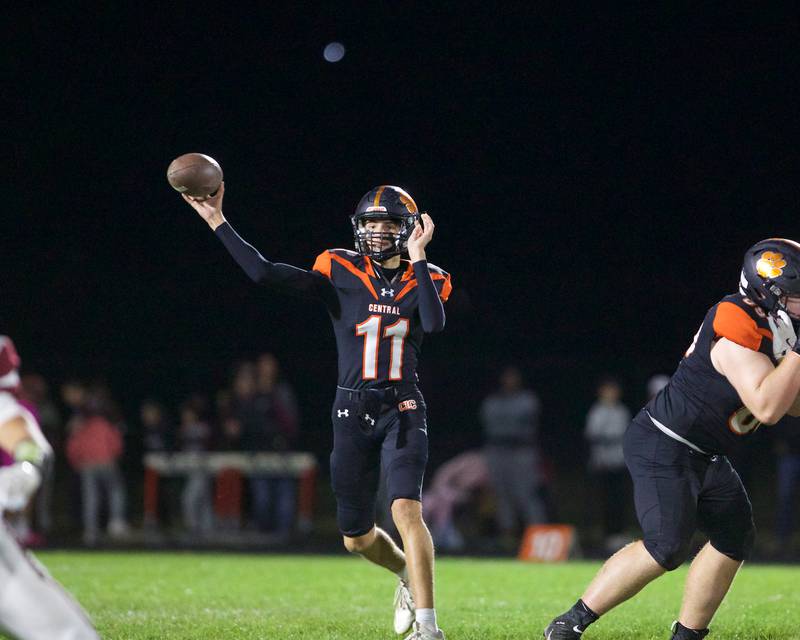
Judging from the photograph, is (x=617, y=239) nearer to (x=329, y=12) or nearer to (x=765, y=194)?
(x=765, y=194)

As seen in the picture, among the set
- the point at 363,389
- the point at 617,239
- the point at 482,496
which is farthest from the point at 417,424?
the point at 617,239

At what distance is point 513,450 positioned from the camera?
501 inches

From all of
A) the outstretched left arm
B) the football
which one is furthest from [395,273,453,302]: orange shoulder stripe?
the football

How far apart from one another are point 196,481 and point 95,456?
1.12 meters

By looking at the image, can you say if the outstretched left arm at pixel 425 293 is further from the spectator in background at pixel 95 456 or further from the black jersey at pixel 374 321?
the spectator in background at pixel 95 456

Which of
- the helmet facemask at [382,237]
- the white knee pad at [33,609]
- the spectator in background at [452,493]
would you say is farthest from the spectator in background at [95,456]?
the white knee pad at [33,609]

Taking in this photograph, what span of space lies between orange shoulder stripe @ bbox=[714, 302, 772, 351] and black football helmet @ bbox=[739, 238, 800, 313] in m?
0.07

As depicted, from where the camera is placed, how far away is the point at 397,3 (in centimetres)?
2616

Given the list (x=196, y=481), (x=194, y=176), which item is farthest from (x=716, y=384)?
(x=196, y=481)

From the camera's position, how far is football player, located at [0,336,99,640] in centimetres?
325

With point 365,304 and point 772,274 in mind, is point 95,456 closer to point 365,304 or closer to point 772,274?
point 365,304

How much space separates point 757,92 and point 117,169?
1343 cm

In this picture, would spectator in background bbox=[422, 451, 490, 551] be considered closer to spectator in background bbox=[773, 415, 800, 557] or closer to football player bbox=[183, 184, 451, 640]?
spectator in background bbox=[773, 415, 800, 557]

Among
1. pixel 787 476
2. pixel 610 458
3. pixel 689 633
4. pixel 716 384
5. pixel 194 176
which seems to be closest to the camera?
pixel 716 384
